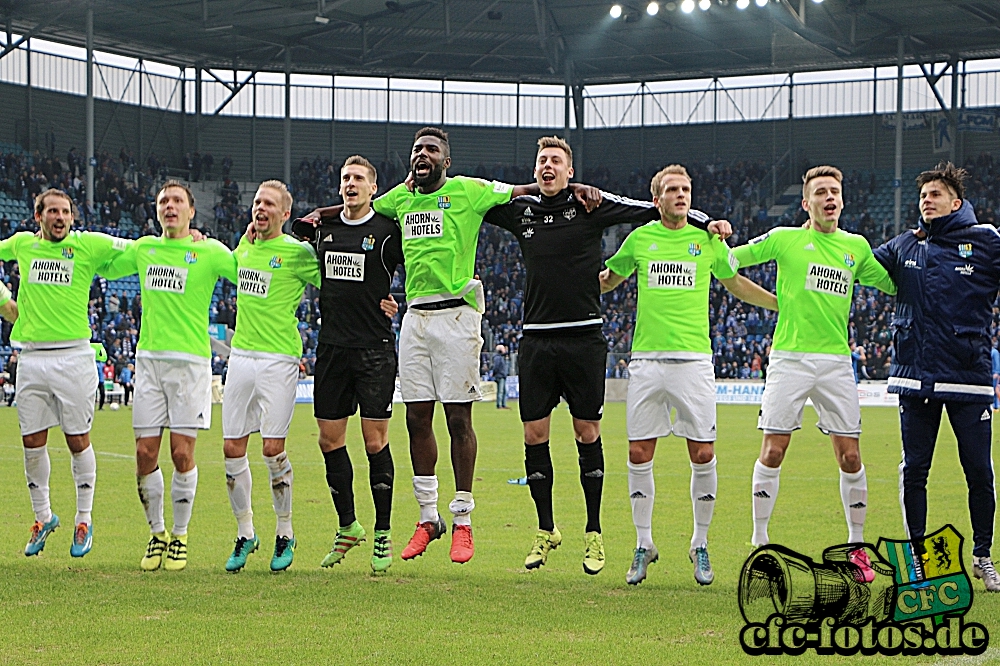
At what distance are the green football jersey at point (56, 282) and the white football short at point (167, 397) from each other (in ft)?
2.90

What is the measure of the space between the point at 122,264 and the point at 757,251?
4865mm

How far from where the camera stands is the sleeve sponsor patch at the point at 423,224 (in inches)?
324

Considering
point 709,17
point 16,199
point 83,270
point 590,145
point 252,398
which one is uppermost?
point 709,17

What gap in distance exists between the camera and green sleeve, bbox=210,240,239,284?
8.75 meters

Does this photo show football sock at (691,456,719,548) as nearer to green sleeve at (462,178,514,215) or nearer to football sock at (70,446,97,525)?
green sleeve at (462,178,514,215)

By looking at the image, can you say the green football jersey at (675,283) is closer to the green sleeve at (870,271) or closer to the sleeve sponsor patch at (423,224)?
the green sleeve at (870,271)

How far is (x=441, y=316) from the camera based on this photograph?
27.1ft

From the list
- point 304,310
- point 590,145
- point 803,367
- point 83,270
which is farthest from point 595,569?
point 590,145

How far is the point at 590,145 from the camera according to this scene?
5147 cm

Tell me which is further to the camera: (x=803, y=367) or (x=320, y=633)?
(x=803, y=367)

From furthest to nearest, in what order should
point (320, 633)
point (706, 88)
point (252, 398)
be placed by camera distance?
point (706, 88), point (252, 398), point (320, 633)

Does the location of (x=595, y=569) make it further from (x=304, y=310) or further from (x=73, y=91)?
(x=73, y=91)

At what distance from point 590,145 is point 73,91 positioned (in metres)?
21.5

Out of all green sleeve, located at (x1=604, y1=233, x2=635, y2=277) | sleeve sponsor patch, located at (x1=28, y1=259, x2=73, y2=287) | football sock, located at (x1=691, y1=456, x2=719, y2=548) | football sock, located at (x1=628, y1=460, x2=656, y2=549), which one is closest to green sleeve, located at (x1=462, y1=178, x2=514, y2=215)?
green sleeve, located at (x1=604, y1=233, x2=635, y2=277)
